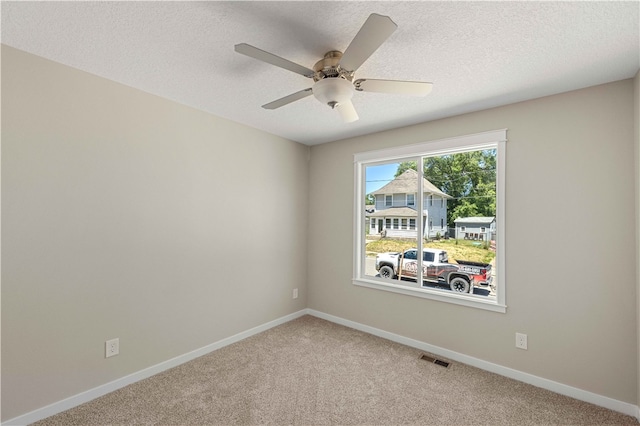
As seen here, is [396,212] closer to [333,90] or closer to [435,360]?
[435,360]

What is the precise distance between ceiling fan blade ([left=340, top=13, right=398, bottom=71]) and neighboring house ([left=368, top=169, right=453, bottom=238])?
1927 mm

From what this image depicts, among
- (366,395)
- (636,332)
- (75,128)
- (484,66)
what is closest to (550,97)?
(484,66)

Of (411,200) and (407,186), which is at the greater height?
(407,186)

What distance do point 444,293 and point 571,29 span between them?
2.24 meters

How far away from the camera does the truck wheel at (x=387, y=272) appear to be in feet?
11.1

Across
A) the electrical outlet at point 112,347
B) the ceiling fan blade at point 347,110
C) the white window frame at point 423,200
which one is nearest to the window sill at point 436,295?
the white window frame at point 423,200

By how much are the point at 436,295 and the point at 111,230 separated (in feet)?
9.70

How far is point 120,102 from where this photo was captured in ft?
7.44

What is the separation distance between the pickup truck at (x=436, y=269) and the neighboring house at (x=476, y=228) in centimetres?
25

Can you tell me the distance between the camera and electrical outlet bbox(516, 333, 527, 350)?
2.43 metres

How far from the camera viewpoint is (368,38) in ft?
4.31

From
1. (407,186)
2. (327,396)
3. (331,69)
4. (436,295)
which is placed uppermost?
(331,69)

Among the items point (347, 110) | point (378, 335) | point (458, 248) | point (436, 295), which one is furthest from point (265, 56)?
point (378, 335)

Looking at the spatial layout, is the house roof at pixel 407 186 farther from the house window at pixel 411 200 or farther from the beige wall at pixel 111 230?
the beige wall at pixel 111 230
